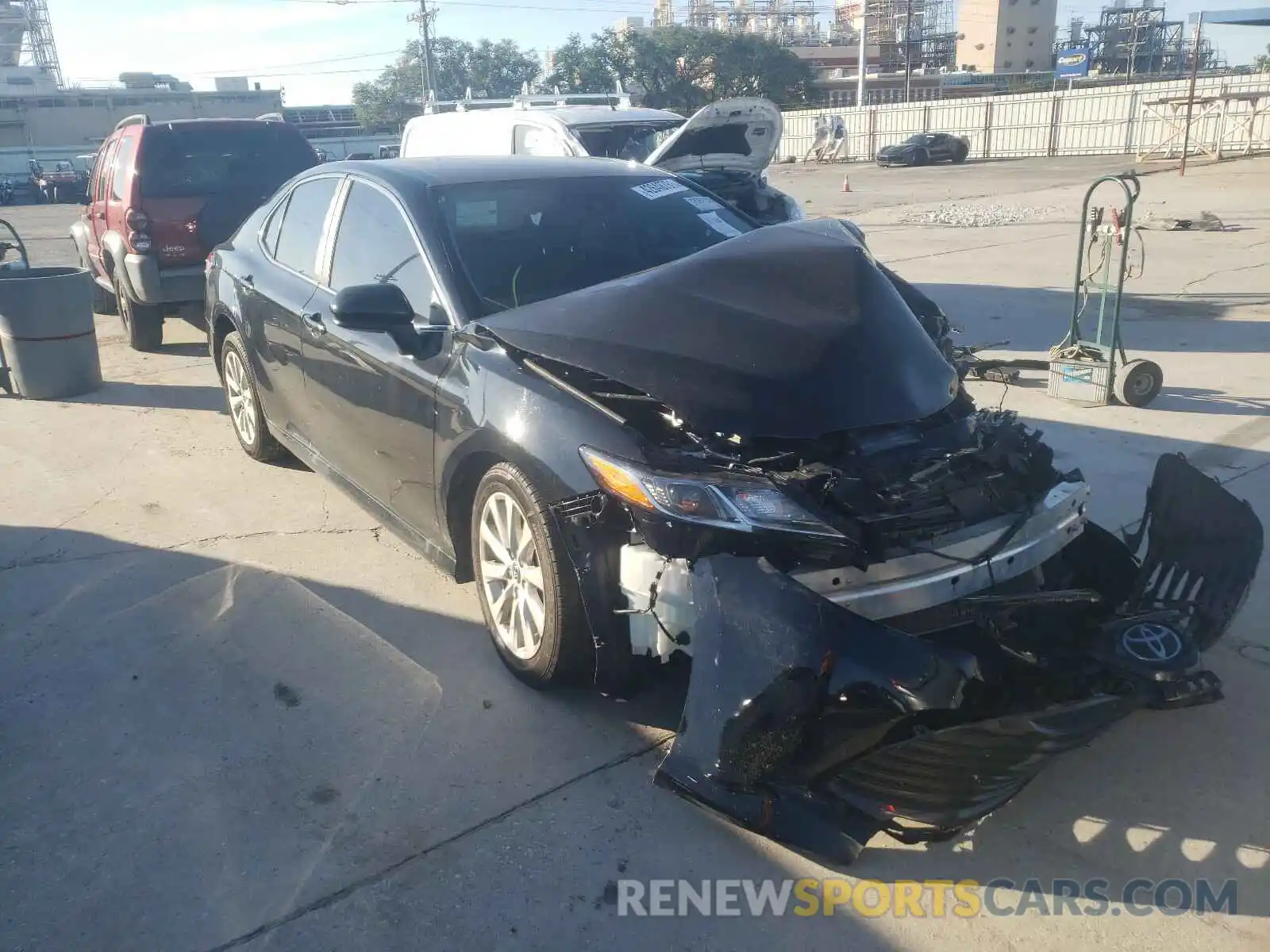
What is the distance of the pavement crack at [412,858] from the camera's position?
8.90 feet

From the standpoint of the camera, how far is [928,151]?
37.1 meters

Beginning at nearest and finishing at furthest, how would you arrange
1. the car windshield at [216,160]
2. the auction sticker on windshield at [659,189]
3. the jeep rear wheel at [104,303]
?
the auction sticker on windshield at [659,189], the car windshield at [216,160], the jeep rear wheel at [104,303]

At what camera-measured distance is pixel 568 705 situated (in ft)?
11.9

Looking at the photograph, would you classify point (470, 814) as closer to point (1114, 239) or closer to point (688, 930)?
point (688, 930)

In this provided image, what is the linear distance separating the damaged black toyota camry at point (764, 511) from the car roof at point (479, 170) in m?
0.04

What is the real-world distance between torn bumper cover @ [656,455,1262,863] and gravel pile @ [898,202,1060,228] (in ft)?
50.5

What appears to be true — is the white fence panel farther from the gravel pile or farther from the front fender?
the front fender

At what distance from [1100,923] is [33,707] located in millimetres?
3602

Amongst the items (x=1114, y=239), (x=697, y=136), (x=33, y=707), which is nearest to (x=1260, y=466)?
(x=1114, y=239)

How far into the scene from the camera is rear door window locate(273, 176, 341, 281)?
16.6ft

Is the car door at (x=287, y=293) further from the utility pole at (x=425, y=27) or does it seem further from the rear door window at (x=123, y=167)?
the utility pole at (x=425, y=27)

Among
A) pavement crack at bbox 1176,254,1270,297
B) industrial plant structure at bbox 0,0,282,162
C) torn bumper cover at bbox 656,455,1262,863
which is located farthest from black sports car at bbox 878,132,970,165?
industrial plant structure at bbox 0,0,282,162

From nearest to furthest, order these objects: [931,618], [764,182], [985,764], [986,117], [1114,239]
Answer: [985,764], [931,618], [1114,239], [764,182], [986,117]

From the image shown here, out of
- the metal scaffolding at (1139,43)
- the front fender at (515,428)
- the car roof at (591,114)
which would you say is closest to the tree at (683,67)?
the metal scaffolding at (1139,43)
